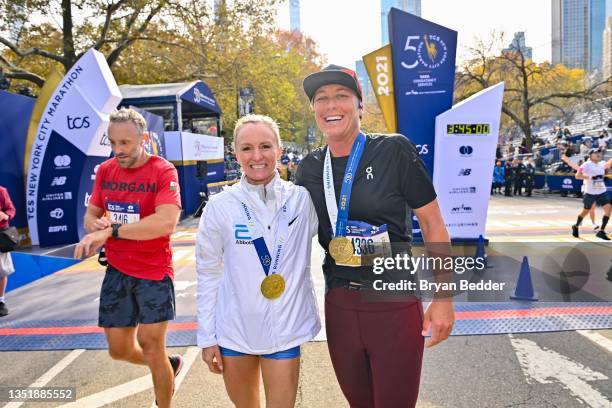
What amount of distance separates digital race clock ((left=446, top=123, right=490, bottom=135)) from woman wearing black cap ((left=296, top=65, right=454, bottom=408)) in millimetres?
5795

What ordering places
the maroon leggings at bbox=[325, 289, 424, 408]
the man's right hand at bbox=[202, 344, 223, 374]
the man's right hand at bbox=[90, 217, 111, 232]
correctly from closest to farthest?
the maroon leggings at bbox=[325, 289, 424, 408] < the man's right hand at bbox=[202, 344, 223, 374] < the man's right hand at bbox=[90, 217, 111, 232]

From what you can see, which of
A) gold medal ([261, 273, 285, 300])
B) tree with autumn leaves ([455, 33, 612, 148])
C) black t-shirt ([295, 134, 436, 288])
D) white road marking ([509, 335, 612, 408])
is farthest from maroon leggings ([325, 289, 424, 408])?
tree with autumn leaves ([455, 33, 612, 148])

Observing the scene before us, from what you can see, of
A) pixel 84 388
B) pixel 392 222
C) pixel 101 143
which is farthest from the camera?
pixel 101 143

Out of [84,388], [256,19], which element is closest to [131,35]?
[256,19]

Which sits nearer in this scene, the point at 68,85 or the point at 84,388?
the point at 84,388

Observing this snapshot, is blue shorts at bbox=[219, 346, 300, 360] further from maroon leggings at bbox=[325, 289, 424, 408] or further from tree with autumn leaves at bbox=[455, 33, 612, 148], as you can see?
tree with autumn leaves at bbox=[455, 33, 612, 148]

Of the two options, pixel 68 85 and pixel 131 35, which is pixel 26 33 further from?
pixel 68 85

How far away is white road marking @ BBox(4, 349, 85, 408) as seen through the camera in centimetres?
330

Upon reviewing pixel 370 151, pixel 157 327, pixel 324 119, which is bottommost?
pixel 157 327

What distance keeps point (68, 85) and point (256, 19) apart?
43.4 ft

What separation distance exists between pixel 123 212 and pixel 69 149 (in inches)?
254

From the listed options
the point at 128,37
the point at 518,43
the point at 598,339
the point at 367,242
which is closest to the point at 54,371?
the point at 367,242

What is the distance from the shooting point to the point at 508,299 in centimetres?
535

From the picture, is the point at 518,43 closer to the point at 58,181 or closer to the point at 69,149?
the point at 69,149
